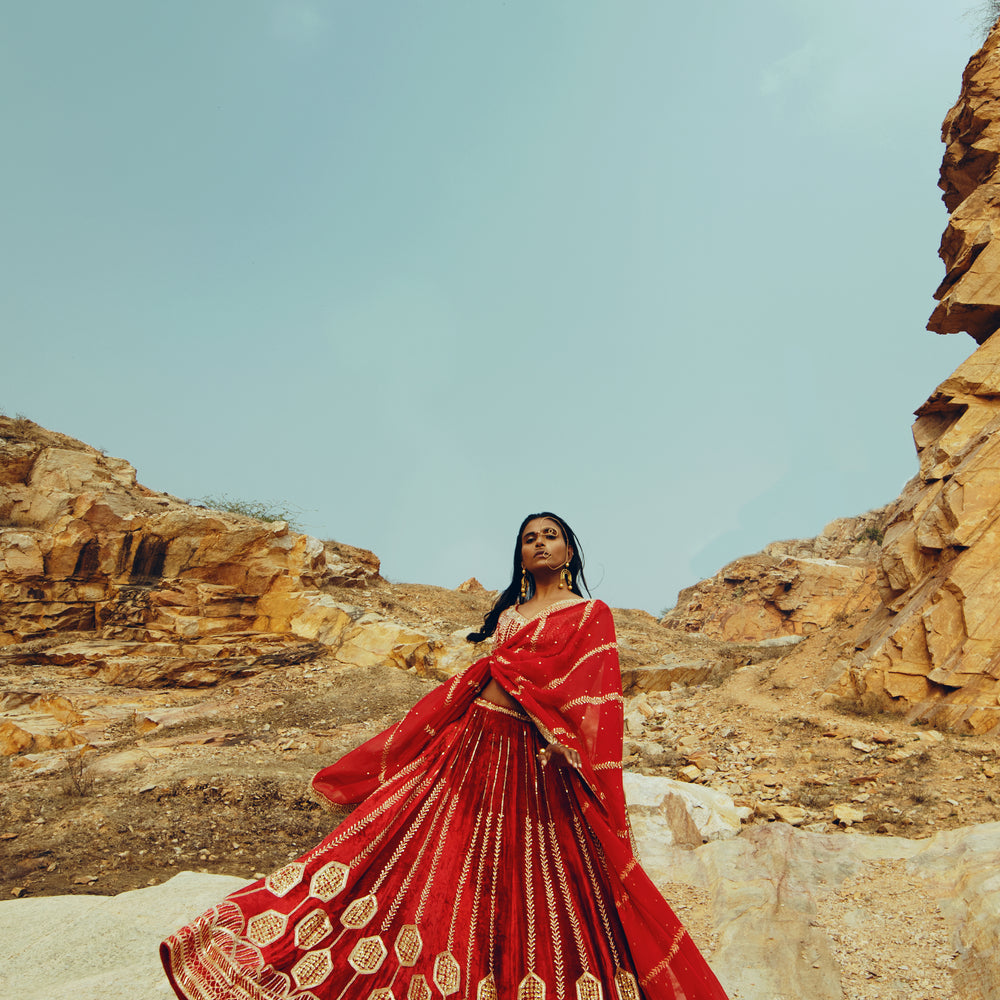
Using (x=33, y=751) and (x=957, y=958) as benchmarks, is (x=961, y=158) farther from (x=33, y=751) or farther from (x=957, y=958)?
(x=33, y=751)

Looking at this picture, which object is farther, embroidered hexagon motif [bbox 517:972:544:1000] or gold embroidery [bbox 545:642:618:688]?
gold embroidery [bbox 545:642:618:688]

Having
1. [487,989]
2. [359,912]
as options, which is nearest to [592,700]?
[487,989]

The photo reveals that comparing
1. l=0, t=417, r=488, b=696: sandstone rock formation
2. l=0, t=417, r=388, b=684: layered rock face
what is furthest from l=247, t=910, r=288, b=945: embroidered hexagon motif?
l=0, t=417, r=388, b=684: layered rock face

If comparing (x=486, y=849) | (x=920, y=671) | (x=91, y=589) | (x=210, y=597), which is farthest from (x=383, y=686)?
(x=486, y=849)

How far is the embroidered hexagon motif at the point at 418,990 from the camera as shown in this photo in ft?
7.39

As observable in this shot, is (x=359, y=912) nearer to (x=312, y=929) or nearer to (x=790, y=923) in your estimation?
(x=312, y=929)

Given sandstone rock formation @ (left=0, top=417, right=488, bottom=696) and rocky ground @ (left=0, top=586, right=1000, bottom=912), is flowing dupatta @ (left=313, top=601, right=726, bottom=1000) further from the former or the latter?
sandstone rock formation @ (left=0, top=417, right=488, bottom=696)

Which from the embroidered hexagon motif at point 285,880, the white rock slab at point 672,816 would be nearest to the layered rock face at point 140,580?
the white rock slab at point 672,816

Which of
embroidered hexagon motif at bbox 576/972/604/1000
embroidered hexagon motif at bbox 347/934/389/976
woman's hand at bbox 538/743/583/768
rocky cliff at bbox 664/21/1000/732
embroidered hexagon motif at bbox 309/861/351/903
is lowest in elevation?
embroidered hexagon motif at bbox 576/972/604/1000

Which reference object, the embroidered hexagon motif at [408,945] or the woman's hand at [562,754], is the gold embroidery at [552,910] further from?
the embroidered hexagon motif at [408,945]

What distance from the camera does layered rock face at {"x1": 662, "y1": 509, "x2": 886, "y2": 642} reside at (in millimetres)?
18156

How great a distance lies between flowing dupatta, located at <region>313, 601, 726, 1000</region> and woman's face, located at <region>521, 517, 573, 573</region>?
0.88ft

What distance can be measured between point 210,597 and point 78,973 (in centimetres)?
997

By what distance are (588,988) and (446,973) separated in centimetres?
51
